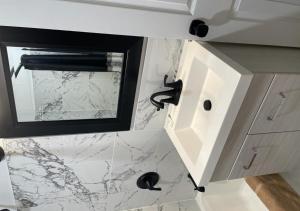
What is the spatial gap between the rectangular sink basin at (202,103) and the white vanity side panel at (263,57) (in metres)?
0.06

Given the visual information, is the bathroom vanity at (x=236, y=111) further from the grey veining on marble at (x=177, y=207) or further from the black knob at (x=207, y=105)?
the grey veining on marble at (x=177, y=207)

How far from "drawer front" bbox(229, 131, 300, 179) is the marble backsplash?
Answer: 1.11 ft

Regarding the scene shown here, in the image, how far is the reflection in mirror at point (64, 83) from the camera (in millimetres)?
809

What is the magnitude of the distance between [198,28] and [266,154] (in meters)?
0.50

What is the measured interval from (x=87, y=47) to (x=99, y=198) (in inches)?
28.9

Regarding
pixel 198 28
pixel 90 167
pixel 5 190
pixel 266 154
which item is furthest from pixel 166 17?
pixel 5 190

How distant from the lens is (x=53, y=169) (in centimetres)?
103

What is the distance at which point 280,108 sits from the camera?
784mm

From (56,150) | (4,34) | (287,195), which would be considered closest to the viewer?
(4,34)

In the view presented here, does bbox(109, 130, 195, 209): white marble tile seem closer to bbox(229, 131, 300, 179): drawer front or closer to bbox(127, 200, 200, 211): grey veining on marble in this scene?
bbox(127, 200, 200, 211): grey veining on marble

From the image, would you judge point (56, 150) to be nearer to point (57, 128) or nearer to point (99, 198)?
point (57, 128)

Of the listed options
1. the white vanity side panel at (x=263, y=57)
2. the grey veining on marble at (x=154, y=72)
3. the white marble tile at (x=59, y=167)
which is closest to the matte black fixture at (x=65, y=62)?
the grey veining on marble at (x=154, y=72)

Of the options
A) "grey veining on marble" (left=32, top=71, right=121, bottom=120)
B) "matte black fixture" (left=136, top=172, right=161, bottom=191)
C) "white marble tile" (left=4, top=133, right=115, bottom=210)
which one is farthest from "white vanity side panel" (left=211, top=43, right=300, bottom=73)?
"matte black fixture" (left=136, top=172, right=161, bottom=191)

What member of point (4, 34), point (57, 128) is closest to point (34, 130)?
point (57, 128)
